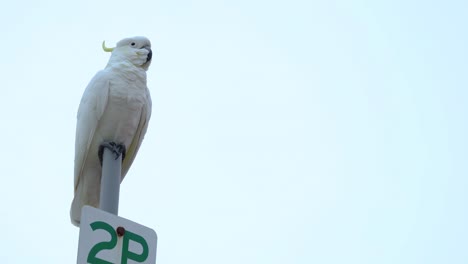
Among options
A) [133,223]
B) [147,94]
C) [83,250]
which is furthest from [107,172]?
[147,94]

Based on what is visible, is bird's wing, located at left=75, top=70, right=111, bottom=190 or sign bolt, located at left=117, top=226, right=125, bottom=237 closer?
sign bolt, located at left=117, top=226, right=125, bottom=237

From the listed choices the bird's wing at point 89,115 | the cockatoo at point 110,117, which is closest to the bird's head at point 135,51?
the cockatoo at point 110,117

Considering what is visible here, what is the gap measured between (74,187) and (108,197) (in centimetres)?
146

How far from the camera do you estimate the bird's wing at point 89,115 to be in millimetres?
3803

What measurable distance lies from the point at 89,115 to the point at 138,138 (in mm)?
369

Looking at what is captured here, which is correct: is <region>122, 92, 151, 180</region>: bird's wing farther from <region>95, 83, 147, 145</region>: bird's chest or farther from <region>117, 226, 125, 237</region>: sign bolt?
<region>117, 226, 125, 237</region>: sign bolt

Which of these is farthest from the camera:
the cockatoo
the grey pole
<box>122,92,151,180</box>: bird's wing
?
<box>122,92,151,180</box>: bird's wing

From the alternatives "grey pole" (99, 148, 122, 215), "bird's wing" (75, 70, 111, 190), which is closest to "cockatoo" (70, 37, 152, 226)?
"bird's wing" (75, 70, 111, 190)

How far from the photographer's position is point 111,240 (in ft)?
7.14

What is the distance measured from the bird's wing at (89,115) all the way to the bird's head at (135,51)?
0.65 ft

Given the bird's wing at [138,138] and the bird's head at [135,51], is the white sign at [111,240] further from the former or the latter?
the bird's head at [135,51]

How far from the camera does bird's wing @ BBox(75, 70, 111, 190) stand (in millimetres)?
3803

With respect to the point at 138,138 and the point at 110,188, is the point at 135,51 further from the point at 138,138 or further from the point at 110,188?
the point at 110,188

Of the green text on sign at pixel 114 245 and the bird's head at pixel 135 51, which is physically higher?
the bird's head at pixel 135 51
